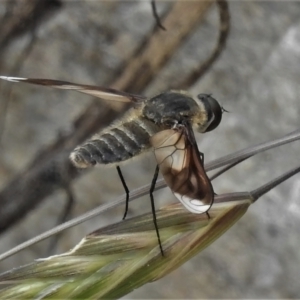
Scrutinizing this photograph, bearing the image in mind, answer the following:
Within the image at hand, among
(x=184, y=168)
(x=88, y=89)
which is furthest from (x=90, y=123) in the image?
(x=184, y=168)

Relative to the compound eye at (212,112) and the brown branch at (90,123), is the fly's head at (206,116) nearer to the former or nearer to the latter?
the compound eye at (212,112)

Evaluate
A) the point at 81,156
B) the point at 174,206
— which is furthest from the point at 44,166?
the point at 174,206

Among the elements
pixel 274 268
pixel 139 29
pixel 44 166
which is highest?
pixel 139 29

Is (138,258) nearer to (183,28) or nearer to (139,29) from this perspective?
(183,28)

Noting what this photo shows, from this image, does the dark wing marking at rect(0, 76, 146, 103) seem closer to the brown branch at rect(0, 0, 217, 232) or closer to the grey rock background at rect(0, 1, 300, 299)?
the brown branch at rect(0, 0, 217, 232)

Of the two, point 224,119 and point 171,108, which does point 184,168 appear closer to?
point 171,108

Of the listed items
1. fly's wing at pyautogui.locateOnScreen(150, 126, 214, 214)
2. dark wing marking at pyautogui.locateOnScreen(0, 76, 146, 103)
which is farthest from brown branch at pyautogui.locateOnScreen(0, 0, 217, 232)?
fly's wing at pyautogui.locateOnScreen(150, 126, 214, 214)

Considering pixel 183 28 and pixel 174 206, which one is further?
pixel 183 28
